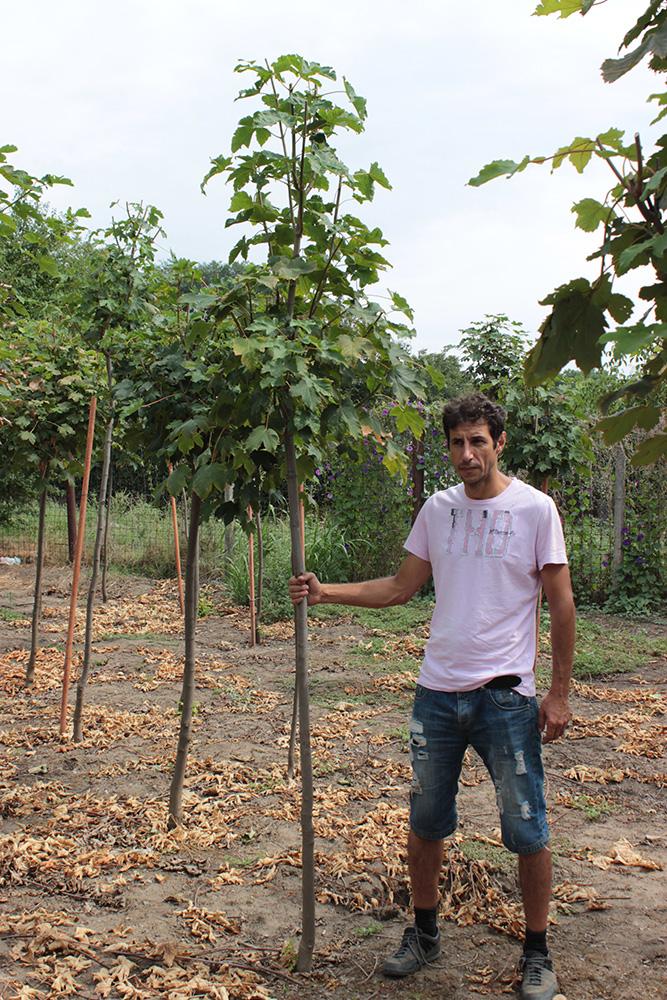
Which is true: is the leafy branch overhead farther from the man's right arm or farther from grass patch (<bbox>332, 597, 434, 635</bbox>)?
grass patch (<bbox>332, 597, 434, 635</bbox>)

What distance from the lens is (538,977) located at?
2.43 meters

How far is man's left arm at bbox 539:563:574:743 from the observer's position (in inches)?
94.5

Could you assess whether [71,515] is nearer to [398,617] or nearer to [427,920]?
[398,617]

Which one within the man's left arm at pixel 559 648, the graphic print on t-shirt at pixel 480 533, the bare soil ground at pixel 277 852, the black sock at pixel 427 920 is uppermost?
the graphic print on t-shirt at pixel 480 533

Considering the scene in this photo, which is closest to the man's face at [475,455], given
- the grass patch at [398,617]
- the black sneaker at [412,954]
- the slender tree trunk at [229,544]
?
the black sneaker at [412,954]

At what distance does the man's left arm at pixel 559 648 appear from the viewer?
240cm

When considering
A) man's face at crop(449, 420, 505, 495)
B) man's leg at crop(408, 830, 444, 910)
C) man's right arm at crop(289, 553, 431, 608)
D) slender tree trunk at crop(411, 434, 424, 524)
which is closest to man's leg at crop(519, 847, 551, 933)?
man's leg at crop(408, 830, 444, 910)

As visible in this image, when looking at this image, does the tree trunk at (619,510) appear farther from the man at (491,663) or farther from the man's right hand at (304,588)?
the man's right hand at (304,588)

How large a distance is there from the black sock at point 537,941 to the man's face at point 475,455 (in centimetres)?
139

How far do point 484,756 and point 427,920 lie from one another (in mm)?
662

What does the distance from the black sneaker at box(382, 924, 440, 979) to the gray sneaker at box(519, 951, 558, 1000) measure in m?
0.32

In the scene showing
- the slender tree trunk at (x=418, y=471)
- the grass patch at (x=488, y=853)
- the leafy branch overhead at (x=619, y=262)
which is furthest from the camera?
the slender tree trunk at (x=418, y=471)

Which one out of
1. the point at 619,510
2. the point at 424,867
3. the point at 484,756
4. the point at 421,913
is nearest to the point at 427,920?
the point at 421,913

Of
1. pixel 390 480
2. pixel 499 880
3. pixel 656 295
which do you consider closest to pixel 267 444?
pixel 656 295
